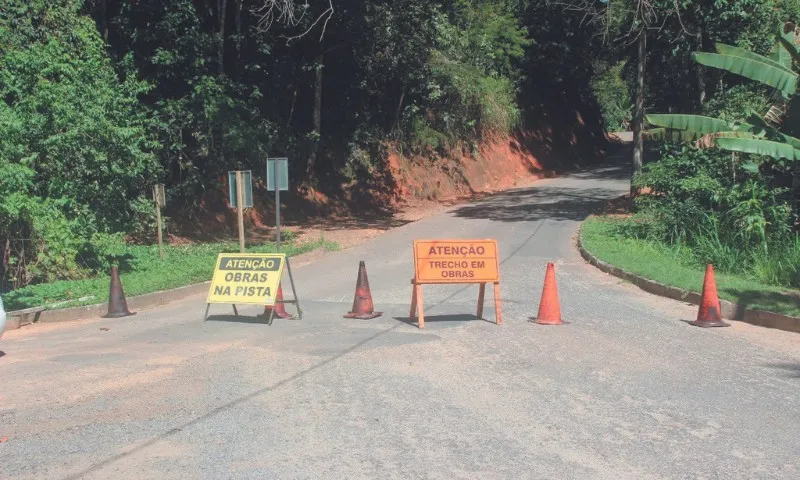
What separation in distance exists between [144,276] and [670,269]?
419 inches

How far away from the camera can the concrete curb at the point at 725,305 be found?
9656 mm

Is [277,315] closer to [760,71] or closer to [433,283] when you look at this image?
[433,283]

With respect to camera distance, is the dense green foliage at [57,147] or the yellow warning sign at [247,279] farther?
the dense green foliage at [57,147]

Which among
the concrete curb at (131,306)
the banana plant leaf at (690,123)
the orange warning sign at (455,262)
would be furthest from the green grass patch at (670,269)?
the concrete curb at (131,306)

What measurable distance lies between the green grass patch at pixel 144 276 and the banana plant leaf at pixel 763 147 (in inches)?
395

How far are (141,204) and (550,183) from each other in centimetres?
2276

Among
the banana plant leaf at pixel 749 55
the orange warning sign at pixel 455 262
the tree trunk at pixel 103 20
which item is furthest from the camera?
the tree trunk at pixel 103 20

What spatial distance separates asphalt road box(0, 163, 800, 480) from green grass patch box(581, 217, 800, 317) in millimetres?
983

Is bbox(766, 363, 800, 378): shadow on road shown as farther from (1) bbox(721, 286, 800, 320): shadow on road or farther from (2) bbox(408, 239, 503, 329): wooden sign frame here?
(2) bbox(408, 239, 503, 329): wooden sign frame

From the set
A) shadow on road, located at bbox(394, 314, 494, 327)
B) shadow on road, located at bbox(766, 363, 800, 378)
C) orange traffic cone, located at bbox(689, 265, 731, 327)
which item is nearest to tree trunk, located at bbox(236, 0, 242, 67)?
shadow on road, located at bbox(394, 314, 494, 327)

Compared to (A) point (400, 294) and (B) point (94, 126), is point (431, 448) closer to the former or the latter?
(A) point (400, 294)

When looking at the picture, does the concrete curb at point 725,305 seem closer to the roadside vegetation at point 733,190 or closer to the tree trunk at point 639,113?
the roadside vegetation at point 733,190

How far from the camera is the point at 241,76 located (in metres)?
23.7

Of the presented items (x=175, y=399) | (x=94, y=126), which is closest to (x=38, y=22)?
(x=94, y=126)
